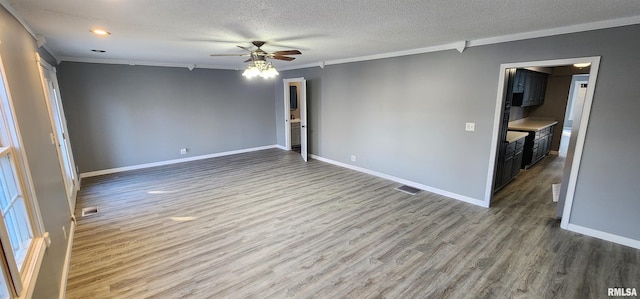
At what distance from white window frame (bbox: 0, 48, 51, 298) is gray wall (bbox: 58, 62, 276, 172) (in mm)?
4194

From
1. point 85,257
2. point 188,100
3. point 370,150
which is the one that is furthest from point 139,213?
point 370,150

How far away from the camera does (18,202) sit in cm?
180

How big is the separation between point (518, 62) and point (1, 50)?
4914mm

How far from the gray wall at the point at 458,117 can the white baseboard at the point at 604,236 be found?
0.17 feet

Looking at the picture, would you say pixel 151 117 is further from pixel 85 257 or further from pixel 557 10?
pixel 557 10

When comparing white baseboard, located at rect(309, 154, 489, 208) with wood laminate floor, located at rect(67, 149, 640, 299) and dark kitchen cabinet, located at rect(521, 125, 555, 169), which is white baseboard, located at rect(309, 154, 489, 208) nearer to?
wood laminate floor, located at rect(67, 149, 640, 299)

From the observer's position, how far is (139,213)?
12.3 ft

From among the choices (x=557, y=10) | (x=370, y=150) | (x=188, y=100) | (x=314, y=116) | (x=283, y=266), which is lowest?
(x=283, y=266)

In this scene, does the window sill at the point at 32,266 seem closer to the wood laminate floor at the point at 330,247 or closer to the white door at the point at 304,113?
the wood laminate floor at the point at 330,247

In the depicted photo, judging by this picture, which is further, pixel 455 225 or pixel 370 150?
pixel 370 150

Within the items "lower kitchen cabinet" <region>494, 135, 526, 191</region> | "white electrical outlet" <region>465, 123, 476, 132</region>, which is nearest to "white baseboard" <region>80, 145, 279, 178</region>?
"white electrical outlet" <region>465, 123, 476, 132</region>

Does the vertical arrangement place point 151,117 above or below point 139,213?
above

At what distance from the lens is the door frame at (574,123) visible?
287 cm

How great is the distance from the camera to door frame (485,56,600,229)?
2.87 metres
